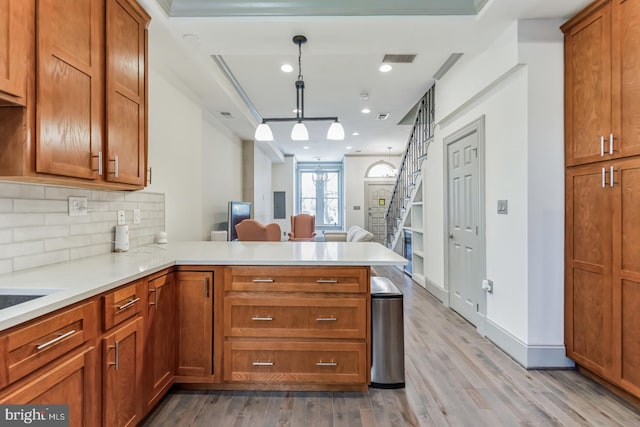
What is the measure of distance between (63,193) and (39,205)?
0.19 metres

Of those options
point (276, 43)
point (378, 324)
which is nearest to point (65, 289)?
point (378, 324)

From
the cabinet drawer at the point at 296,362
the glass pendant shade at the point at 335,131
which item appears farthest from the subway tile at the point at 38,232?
the glass pendant shade at the point at 335,131

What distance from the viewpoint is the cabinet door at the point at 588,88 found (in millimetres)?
2139

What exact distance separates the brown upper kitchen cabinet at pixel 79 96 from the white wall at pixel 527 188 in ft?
9.18

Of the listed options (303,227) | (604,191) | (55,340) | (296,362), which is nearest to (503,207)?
(604,191)

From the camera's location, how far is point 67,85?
5.25ft

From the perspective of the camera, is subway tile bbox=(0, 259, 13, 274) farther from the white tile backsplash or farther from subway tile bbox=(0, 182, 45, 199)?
subway tile bbox=(0, 182, 45, 199)

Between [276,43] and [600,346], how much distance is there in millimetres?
3300

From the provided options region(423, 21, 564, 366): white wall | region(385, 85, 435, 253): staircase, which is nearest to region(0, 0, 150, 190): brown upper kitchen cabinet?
region(423, 21, 564, 366): white wall

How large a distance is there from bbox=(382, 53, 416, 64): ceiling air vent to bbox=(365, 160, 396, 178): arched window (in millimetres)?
6659

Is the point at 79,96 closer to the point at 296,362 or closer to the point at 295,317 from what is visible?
the point at 295,317

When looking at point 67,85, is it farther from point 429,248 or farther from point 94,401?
point 429,248

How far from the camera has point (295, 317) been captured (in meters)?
2.13

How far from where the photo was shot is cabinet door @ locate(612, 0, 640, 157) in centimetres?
194
